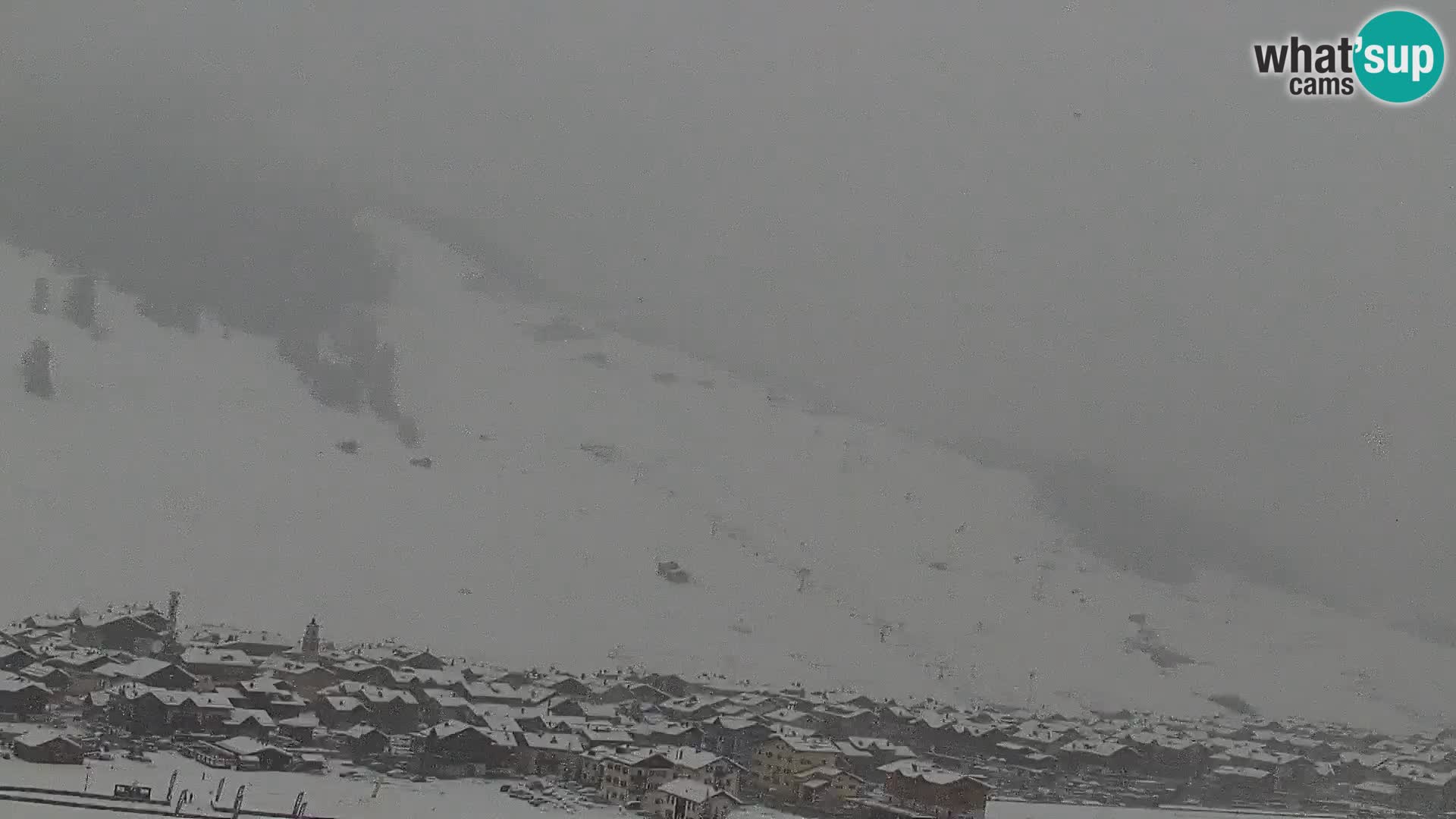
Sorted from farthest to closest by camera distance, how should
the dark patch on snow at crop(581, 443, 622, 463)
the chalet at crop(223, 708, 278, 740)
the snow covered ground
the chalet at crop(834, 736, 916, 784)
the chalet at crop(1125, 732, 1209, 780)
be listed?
the dark patch on snow at crop(581, 443, 622, 463) → the chalet at crop(1125, 732, 1209, 780) → the chalet at crop(834, 736, 916, 784) → the chalet at crop(223, 708, 278, 740) → the snow covered ground

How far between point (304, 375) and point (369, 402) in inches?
12.5

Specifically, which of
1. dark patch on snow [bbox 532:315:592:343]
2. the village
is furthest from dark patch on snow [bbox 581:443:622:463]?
the village

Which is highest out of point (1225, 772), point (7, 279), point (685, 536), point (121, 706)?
point (7, 279)

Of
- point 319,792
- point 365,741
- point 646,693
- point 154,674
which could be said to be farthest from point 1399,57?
point 154,674

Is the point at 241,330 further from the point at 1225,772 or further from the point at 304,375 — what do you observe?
the point at 1225,772

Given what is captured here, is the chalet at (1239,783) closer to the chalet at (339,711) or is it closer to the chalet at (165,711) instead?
the chalet at (339,711)

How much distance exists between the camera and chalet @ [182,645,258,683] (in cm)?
439

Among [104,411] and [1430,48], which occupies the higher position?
[1430,48]

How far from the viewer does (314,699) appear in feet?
14.4

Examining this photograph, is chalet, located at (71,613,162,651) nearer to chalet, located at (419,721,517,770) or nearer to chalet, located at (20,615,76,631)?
chalet, located at (20,615,76,631)

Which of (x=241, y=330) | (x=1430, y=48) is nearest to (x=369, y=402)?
(x=241, y=330)

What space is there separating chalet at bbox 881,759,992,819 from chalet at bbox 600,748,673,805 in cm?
90

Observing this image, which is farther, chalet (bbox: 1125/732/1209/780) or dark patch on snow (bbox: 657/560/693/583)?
dark patch on snow (bbox: 657/560/693/583)

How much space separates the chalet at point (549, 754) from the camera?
4.35 meters
